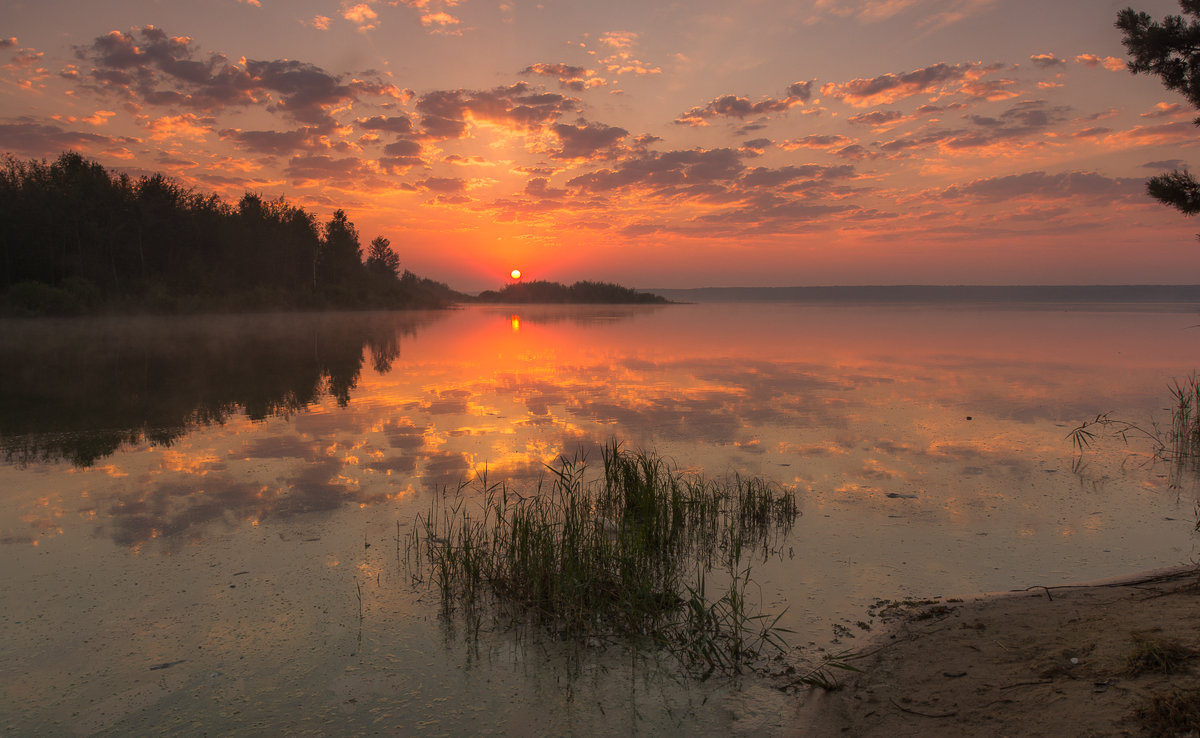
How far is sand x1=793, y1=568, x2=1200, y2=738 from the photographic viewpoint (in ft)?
10.9

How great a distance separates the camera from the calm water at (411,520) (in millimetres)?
3992

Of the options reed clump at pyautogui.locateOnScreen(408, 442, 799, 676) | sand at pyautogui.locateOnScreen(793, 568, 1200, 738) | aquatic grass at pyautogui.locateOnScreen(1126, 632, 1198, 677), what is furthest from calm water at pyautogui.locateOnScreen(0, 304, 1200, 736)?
aquatic grass at pyautogui.locateOnScreen(1126, 632, 1198, 677)

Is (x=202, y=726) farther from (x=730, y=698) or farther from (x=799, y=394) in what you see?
(x=799, y=394)

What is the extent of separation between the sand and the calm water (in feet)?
1.31

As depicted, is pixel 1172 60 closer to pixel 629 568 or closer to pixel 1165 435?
pixel 1165 435

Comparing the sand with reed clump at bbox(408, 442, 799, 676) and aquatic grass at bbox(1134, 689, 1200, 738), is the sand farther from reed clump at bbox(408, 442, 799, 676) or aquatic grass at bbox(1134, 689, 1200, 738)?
reed clump at bbox(408, 442, 799, 676)

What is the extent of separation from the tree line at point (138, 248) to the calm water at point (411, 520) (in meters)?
38.6

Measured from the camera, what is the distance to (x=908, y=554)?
6.21 meters

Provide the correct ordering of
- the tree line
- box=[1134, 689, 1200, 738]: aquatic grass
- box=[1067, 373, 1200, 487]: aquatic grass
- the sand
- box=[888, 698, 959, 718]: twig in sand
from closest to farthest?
box=[1134, 689, 1200, 738]: aquatic grass, the sand, box=[888, 698, 959, 718]: twig in sand, box=[1067, 373, 1200, 487]: aquatic grass, the tree line

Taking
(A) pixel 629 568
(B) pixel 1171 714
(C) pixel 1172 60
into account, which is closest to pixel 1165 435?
(C) pixel 1172 60

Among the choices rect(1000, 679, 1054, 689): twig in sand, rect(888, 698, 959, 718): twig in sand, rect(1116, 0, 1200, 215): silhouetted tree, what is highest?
rect(1116, 0, 1200, 215): silhouetted tree

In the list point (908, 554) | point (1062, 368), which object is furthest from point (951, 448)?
A: point (1062, 368)

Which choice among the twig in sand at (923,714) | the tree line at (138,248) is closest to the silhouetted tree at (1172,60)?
the twig in sand at (923,714)

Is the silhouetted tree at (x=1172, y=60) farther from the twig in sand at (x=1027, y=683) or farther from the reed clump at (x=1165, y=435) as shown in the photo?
the twig in sand at (x=1027, y=683)
